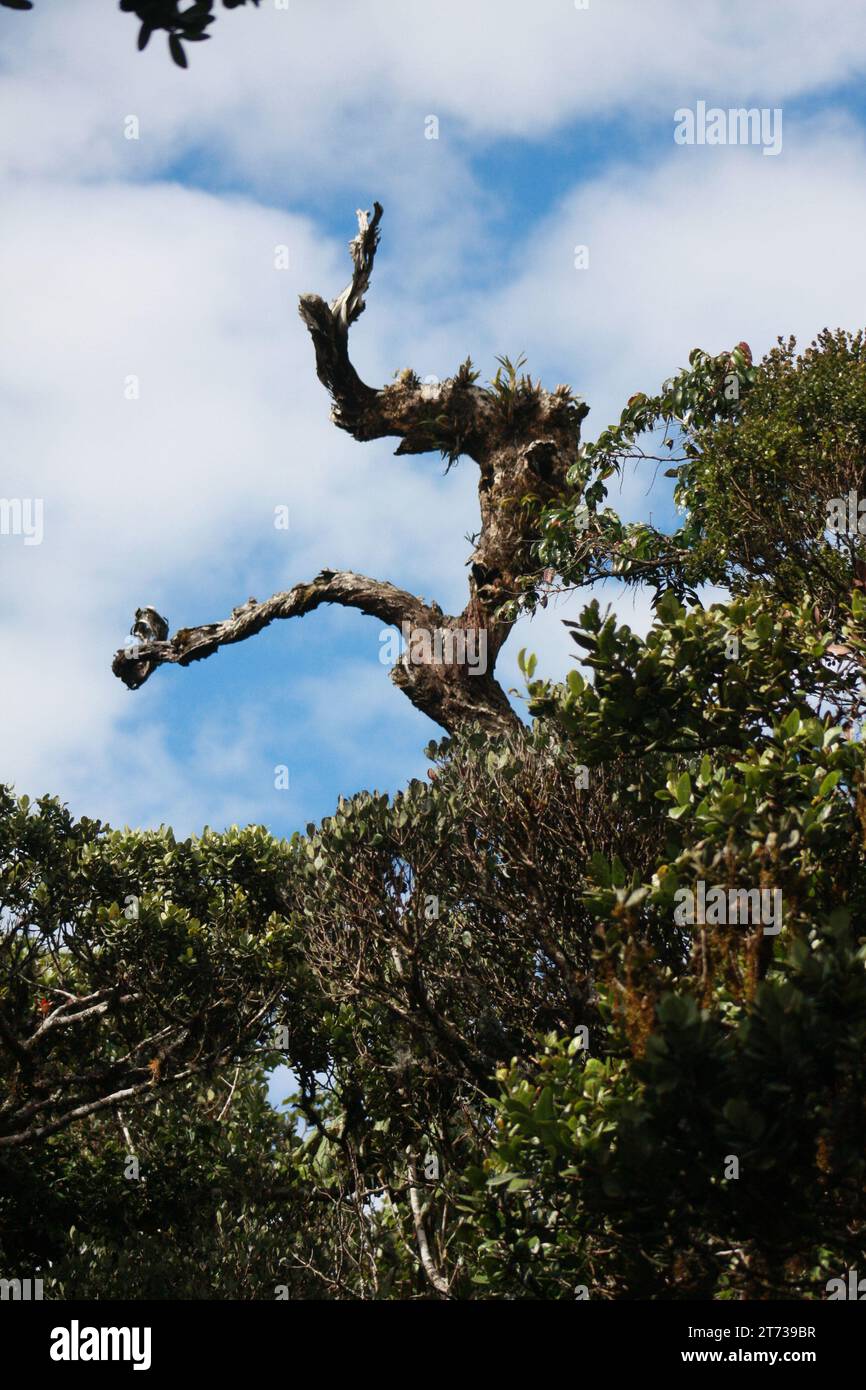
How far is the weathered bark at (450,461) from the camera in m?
17.6

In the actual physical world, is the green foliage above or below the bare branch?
below

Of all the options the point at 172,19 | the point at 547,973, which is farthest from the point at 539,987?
the point at 172,19

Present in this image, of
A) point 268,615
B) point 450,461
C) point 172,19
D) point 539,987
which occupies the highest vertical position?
point 450,461

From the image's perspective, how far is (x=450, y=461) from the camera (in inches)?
752

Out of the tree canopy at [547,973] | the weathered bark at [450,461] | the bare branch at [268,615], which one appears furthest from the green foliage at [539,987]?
the bare branch at [268,615]

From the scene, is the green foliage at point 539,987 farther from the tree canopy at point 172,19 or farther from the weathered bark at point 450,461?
the tree canopy at point 172,19

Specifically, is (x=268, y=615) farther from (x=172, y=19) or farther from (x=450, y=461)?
(x=172, y=19)

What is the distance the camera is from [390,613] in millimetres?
18172

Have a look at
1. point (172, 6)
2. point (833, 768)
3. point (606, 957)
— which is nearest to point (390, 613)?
point (833, 768)

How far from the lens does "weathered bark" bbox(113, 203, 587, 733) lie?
17.6 metres

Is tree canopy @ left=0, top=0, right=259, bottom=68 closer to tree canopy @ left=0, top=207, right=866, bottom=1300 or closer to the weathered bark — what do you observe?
tree canopy @ left=0, top=207, right=866, bottom=1300

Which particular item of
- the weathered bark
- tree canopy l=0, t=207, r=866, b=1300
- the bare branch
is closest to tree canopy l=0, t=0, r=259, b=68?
tree canopy l=0, t=207, r=866, b=1300
